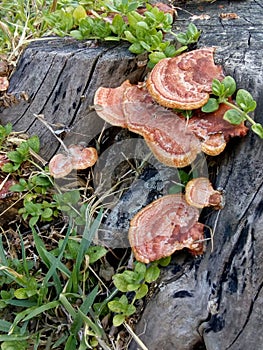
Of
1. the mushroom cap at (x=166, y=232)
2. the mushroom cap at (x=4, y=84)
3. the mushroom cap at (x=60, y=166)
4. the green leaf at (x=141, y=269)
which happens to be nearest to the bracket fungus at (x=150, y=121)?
the mushroom cap at (x=166, y=232)

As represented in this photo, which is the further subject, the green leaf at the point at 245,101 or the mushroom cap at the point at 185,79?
the mushroom cap at the point at 185,79

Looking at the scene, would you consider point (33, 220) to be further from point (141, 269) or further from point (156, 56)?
point (156, 56)

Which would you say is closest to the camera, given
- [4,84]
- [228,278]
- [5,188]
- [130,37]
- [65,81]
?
[228,278]

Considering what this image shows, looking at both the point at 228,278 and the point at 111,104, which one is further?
the point at 111,104

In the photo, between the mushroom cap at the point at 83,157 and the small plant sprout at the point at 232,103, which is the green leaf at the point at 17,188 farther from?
the small plant sprout at the point at 232,103

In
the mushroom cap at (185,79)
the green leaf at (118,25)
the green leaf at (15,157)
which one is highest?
the green leaf at (118,25)

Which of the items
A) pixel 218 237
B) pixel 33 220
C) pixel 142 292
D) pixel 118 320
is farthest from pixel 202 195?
pixel 33 220
